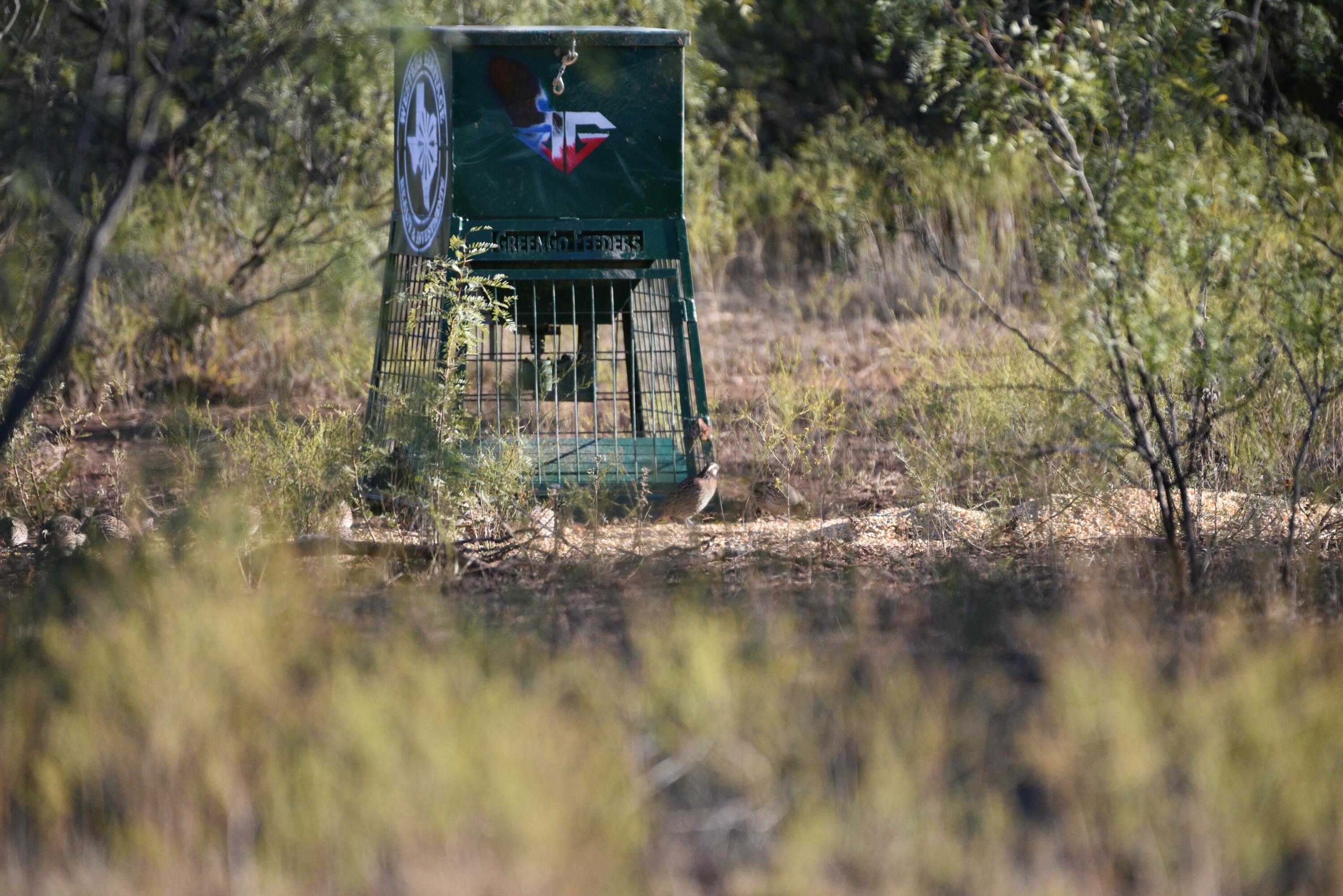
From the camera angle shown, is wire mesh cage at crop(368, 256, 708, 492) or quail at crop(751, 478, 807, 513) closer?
wire mesh cage at crop(368, 256, 708, 492)

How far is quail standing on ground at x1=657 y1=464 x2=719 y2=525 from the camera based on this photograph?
4.47 metres

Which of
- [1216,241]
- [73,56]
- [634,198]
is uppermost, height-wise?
[73,56]

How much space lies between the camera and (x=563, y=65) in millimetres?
4500

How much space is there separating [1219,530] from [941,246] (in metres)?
4.98

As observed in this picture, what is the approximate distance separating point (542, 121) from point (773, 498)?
5.64ft

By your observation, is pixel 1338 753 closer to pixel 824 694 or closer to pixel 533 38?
pixel 824 694

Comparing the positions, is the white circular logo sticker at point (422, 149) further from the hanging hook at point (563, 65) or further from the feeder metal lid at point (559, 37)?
the hanging hook at point (563, 65)

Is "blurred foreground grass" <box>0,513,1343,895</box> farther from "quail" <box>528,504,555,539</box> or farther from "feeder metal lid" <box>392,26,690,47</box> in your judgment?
"feeder metal lid" <box>392,26,690,47</box>

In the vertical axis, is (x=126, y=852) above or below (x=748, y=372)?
below

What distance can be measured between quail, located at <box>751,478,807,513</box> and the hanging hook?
1.64 meters

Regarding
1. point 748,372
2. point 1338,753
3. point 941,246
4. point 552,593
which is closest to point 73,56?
point 748,372

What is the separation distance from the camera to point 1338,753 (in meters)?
2.26

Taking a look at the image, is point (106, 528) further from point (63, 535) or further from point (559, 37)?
point (559, 37)

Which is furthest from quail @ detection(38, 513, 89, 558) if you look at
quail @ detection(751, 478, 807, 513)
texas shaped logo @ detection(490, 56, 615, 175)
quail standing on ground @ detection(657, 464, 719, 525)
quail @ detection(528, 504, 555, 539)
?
quail @ detection(751, 478, 807, 513)
